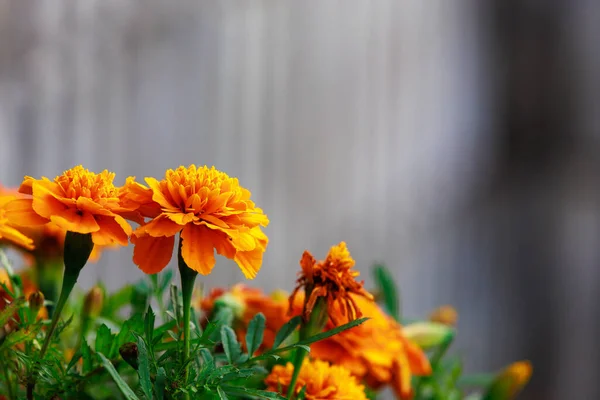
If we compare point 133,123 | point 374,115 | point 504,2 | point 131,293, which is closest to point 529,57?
point 504,2

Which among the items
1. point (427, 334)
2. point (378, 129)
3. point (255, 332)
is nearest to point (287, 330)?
point (255, 332)

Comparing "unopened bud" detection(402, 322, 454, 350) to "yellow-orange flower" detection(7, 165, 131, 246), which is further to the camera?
"unopened bud" detection(402, 322, 454, 350)

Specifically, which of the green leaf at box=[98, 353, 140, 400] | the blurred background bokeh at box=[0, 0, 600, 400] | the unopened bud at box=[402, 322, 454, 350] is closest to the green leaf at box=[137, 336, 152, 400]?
the green leaf at box=[98, 353, 140, 400]

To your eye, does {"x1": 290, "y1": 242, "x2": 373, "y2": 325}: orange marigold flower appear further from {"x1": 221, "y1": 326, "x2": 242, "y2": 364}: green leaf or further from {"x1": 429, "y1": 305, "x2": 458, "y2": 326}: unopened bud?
{"x1": 429, "y1": 305, "x2": 458, "y2": 326}: unopened bud

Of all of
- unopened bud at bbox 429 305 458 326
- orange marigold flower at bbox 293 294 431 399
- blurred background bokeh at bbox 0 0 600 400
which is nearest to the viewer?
orange marigold flower at bbox 293 294 431 399

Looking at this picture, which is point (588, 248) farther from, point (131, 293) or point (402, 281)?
point (131, 293)

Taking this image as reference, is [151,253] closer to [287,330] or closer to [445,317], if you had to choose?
[287,330]

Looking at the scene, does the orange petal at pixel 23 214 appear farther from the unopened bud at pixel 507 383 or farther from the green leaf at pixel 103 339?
the unopened bud at pixel 507 383

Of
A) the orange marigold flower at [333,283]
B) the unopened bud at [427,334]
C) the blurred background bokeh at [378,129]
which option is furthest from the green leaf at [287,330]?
the blurred background bokeh at [378,129]
